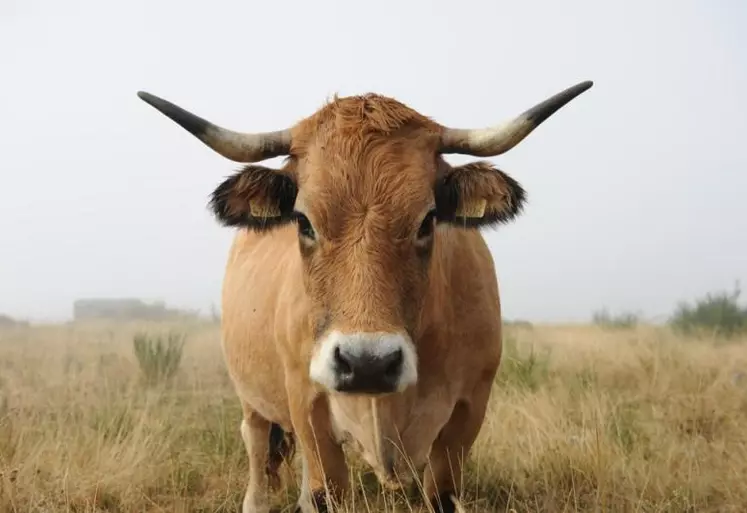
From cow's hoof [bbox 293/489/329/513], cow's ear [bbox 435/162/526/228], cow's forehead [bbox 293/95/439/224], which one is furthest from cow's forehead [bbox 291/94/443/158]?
cow's hoof [bbox 293/489/329/513]

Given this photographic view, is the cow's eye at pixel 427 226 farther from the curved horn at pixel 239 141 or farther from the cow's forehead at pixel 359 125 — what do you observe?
the curved horn at pixel 239 141

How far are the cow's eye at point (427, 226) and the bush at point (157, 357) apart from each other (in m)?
10.6

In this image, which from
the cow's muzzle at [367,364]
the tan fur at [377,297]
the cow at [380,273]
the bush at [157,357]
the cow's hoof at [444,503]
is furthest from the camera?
the bush at [157,357]

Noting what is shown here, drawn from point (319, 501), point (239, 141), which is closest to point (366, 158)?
point (239, 141)

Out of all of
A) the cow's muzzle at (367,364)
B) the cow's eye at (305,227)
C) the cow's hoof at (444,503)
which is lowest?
the cow's hoof at (444,503)

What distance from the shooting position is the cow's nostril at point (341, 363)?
11.6ft

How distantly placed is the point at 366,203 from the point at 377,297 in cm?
50

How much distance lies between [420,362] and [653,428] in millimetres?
4293

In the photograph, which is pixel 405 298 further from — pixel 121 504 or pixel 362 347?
pixel 121 504

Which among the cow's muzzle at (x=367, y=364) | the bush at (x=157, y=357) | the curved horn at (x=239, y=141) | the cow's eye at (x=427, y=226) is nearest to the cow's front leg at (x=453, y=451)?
the cow's eye at (x=427, y=226)

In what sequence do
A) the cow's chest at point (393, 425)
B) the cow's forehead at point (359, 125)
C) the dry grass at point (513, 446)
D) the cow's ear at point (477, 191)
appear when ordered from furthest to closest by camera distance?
the dry grass at point (513, 446) → the cow's chest at point (393, 425) → the cow's ear at point (477, 191) → the cow's forehead at point (359, 125)

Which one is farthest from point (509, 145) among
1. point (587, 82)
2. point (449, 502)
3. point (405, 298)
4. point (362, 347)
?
point (449, 502)

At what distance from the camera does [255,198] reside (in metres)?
4.56

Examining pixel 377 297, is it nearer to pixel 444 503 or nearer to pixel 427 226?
pixel 427 226
